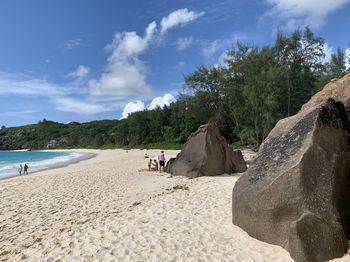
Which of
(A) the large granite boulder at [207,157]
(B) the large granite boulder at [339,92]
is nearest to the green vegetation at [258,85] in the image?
(A) the large granite boulder at [207,157]

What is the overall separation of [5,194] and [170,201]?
10.9 m

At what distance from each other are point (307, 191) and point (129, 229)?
4.43m

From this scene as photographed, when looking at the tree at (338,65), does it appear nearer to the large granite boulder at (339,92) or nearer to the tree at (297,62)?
the tree at (297,62)

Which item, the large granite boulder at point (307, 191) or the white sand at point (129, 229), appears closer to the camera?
the large granite boulder at point (307, 191)

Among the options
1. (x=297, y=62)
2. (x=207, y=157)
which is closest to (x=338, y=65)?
(x=297, y=62)

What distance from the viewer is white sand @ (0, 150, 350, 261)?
7.11 meters

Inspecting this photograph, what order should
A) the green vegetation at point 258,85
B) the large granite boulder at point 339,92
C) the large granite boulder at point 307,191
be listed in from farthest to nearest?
the green vegetation at point 258,85 < the large granite boulder at point 339,92 < the large granite boulder at point 307,191

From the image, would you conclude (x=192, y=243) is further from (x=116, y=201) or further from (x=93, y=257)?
(x=116, y=201)

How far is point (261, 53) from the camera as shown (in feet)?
140

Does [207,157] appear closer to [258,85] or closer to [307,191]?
[307,191]

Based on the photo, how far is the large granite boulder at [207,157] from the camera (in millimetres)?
20062

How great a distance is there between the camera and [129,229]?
343 inches

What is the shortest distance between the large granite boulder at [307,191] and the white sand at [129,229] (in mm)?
389

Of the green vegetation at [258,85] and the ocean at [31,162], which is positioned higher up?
the green vegetation at [258,85]
